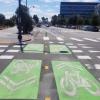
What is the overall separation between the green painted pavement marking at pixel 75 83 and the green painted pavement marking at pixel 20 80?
0.74m

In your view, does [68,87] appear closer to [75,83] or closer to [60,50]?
[75,83]

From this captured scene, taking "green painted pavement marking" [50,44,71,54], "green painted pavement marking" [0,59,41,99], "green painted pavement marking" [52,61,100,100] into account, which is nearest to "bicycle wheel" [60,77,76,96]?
"green painted pavement marking" [52,61,100,100]

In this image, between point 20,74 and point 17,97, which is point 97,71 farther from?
point 17,97

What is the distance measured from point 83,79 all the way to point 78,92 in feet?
6.84

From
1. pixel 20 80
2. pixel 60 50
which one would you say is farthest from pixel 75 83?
pixel 60 50

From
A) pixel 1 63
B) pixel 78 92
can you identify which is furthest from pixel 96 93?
pixel 1 63

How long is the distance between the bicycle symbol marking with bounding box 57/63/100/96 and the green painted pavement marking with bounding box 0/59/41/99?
2.83 feet

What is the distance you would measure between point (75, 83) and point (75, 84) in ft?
0.52

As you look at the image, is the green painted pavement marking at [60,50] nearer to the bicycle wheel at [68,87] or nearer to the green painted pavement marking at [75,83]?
the green painted pavement marking at [75,83]

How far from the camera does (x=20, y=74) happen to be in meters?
12.8

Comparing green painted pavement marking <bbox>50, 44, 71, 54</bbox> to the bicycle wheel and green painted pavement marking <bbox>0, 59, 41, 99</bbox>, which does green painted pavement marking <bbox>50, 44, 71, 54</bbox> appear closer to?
green painted pavement marking <bbox>0, 59, 41, 99</bbox>

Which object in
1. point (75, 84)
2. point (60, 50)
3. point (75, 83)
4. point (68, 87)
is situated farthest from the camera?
point (60, 50)

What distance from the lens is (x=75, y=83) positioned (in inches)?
434

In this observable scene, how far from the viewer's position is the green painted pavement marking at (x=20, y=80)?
9.47 m
